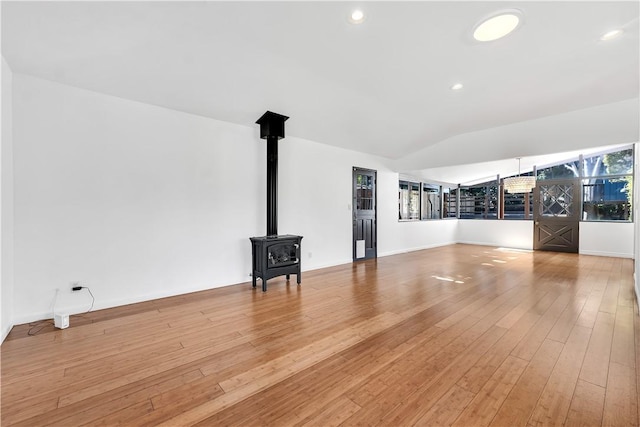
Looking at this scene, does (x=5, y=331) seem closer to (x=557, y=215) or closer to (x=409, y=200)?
(x=409, y=200)

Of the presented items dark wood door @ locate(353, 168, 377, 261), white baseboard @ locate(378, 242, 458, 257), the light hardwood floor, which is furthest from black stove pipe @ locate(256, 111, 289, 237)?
white baseboard @ locate(378, 242, 458, 257)

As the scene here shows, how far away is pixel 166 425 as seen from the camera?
1.46 meters

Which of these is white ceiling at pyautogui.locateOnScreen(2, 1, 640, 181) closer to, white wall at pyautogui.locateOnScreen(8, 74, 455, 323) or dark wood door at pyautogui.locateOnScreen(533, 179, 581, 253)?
white wall at pyautogui.locateOnScreen(8, 74, 455, 323)

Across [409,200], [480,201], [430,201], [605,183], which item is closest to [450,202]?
[480,201]

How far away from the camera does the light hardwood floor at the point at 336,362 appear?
1.56 meters

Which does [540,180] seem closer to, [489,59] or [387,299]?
[489,59]

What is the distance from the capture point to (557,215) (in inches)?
303

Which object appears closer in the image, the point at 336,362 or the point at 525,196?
the point at 336,362

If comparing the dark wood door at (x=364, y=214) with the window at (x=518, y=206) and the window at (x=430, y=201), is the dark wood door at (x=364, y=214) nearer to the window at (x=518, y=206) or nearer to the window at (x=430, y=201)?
the window at (x=430, y=201)

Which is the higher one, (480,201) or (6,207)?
(480,201)

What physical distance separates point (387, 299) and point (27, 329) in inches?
153

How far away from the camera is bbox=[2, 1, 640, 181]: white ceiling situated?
7.52ft

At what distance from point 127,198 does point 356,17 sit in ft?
10.7

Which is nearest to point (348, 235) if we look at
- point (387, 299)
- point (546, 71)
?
point (387, 299)
